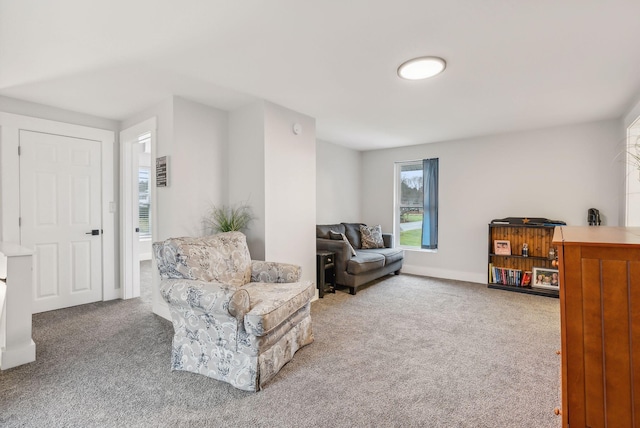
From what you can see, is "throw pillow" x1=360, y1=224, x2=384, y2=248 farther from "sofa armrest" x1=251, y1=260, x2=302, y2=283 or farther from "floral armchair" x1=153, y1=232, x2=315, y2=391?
"floral armchair" x1=153, y1=232, x2=315, y2=391

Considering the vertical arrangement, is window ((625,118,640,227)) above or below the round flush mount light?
below

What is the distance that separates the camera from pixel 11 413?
1.77 m

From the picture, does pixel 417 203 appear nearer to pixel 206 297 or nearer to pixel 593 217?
pixel 593 217

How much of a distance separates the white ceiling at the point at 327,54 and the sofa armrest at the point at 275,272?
5.59ft

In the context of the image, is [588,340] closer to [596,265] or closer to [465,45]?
[596,265]

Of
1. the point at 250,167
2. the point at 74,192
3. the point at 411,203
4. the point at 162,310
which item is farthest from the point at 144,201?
the point at 411,203

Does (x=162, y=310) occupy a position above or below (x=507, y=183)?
below

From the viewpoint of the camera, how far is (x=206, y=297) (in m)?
2.02

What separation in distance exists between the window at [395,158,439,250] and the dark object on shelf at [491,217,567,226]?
1.07 meters

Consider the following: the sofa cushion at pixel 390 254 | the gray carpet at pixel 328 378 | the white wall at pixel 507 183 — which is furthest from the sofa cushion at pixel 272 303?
the white wall at pixel 507 183

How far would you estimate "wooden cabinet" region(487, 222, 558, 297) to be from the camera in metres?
4.25

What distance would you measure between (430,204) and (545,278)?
1964mm

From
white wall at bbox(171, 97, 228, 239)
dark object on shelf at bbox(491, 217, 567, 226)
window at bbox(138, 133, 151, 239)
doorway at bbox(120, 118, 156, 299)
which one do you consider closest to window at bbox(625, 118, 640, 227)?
dark object on shelf at bbox(491, 217, 567, 226)

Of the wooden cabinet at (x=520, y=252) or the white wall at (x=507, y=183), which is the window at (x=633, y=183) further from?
the wooden cabinet at (x=520, y=252)
